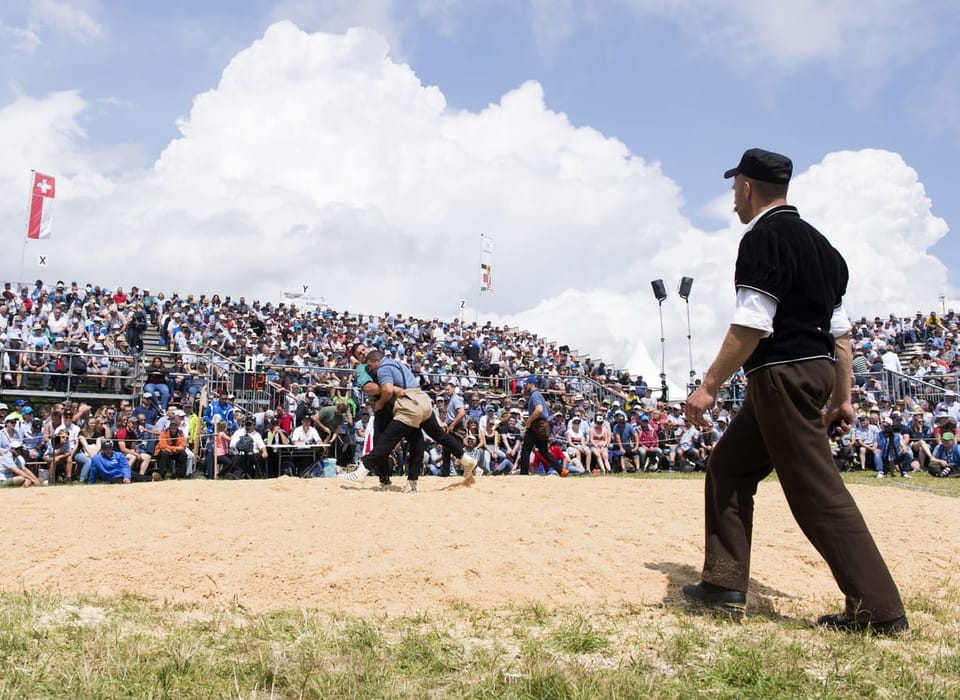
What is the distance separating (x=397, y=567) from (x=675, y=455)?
54.8 feet

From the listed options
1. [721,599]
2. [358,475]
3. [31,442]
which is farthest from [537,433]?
[721,599]

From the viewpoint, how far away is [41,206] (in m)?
31.9

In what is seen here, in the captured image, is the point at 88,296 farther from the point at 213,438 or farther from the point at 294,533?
the point at 294,533

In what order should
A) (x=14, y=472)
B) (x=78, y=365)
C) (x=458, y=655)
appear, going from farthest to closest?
(x=78, y=365)
(x=14, y=472)
(x=458, y=655)

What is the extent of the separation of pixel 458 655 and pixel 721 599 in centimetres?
162

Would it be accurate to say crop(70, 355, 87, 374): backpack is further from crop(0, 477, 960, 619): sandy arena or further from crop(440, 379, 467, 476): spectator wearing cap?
Answer: crop(0, 477, 960, 619): sandy arena

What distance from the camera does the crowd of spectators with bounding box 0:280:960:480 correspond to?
54.6ft

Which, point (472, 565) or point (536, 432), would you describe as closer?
point (472, 565)

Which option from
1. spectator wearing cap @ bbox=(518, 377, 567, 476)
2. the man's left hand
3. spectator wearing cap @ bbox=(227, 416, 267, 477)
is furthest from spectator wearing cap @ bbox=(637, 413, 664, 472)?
the man's left hand

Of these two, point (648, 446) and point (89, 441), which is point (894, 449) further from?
point (89, 441)

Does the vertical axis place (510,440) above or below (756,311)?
below

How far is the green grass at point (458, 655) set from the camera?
2902 mm

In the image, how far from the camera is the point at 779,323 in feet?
13.3

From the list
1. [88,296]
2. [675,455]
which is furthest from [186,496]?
[88,296]
